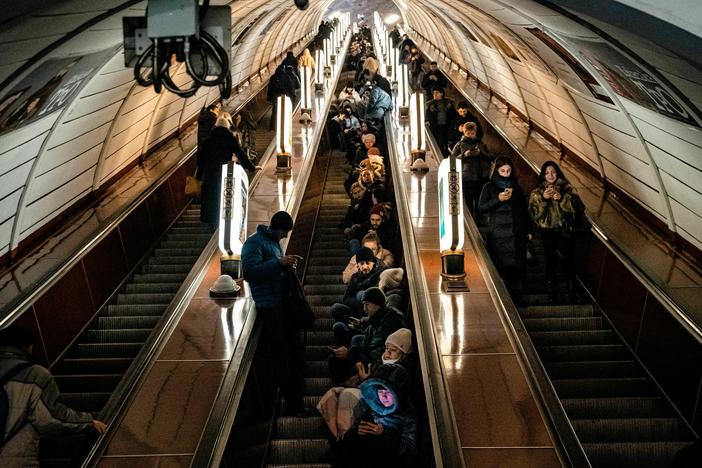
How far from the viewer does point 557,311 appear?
7.49 m

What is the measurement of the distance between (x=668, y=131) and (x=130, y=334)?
559 cm

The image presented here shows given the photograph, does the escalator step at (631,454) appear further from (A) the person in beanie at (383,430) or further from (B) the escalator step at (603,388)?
(A) the person in beanie at (383,430)

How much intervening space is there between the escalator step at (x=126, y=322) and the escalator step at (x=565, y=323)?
369cm

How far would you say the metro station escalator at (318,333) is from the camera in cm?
543

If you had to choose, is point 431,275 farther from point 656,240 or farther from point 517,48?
point 517,48

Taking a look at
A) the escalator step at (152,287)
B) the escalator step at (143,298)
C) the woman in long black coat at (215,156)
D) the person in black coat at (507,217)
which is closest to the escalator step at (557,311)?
the person in black coat at (507,217)

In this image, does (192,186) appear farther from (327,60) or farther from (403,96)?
(327,60)

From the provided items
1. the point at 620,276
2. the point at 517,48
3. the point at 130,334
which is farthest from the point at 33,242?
the point at 517,48

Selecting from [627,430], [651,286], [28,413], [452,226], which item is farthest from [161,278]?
[627,430]

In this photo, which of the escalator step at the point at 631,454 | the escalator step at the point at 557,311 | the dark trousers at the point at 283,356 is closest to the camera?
the escalator step at the point at 631,454

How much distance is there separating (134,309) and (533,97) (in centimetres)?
886

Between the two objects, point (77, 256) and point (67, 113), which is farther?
point (67, 113)

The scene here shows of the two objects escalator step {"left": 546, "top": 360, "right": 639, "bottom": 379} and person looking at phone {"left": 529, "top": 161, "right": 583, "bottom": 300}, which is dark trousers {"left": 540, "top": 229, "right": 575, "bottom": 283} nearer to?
person looking at phone {"left": 529, "top": 161, "right": 583, "bottom": 300}

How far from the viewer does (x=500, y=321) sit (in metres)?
6.18
